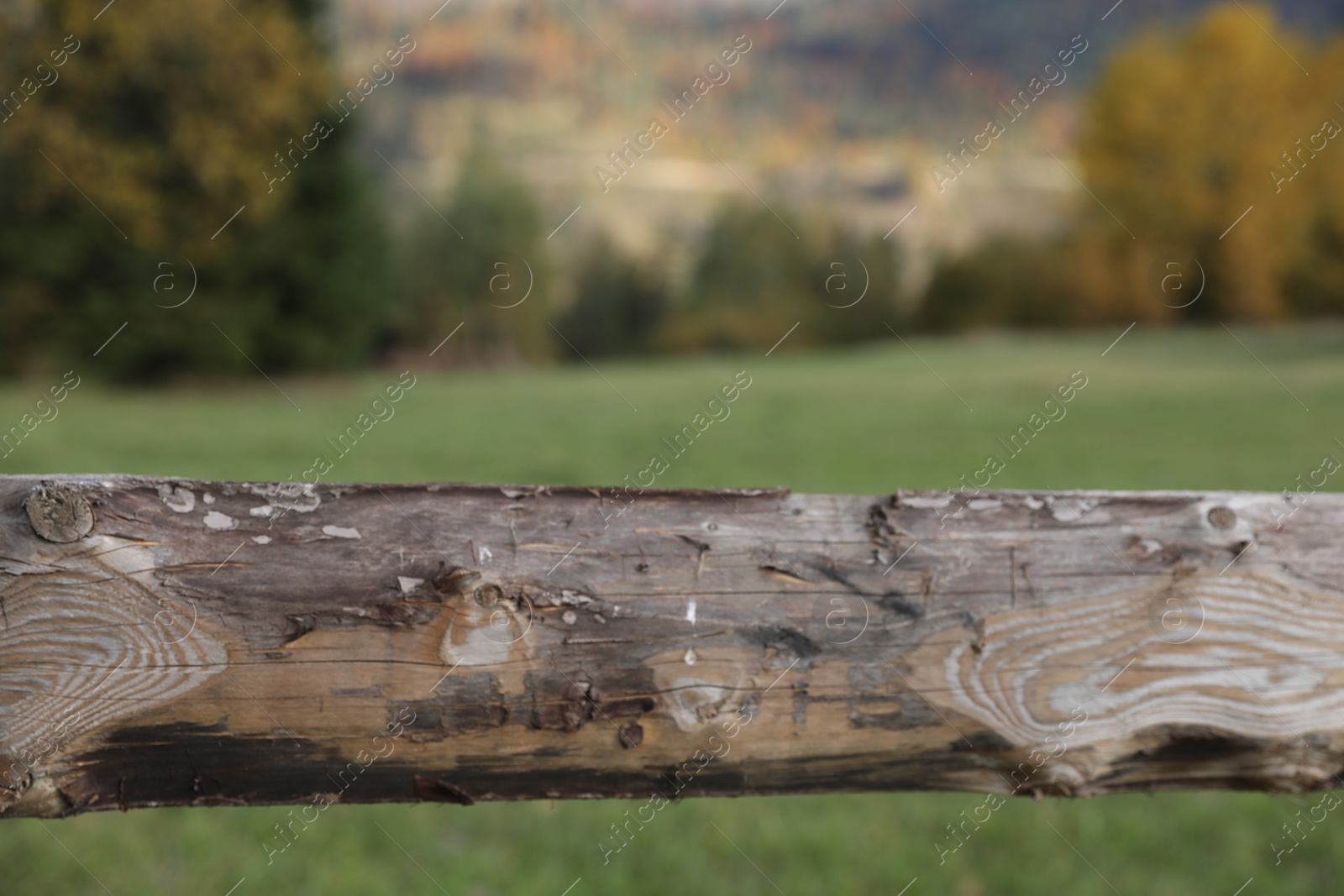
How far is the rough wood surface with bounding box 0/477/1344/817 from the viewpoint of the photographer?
47.2 inches

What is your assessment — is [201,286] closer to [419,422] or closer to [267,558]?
[419,422]

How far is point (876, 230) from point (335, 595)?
209 ft

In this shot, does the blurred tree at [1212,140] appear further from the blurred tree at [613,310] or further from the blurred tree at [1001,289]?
the blurred tree at [613,310]

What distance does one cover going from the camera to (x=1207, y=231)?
33.8 metres

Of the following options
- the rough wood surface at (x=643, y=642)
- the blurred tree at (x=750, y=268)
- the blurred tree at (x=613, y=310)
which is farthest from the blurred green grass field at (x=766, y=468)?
the blurred tree at (x=613, y=310)

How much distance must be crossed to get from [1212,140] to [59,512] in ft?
132

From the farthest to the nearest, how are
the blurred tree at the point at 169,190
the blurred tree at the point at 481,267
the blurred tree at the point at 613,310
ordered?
the blurred tree at the point at 613,310 → the blurred tree at the point at 481,267 → the blurred tree at the point at 169,190

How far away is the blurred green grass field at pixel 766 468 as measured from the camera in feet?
9.95

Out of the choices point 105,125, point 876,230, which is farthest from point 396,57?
point 876,230

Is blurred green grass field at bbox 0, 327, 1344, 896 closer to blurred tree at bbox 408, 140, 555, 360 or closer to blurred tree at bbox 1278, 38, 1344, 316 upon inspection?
blurred tree at bbox 1278, 38, 1344, 316

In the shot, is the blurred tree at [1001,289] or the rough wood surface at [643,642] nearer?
the rough wood surface at [643,642]

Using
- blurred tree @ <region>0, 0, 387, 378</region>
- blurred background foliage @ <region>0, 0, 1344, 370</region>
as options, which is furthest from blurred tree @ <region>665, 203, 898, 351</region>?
blurred tree @ <region>0, 0, 387, 378</region>

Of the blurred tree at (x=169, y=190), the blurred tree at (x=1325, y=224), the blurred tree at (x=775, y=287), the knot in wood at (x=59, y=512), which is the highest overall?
the blurred tree at (x=775, y=287)

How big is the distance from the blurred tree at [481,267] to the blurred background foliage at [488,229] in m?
0.18
